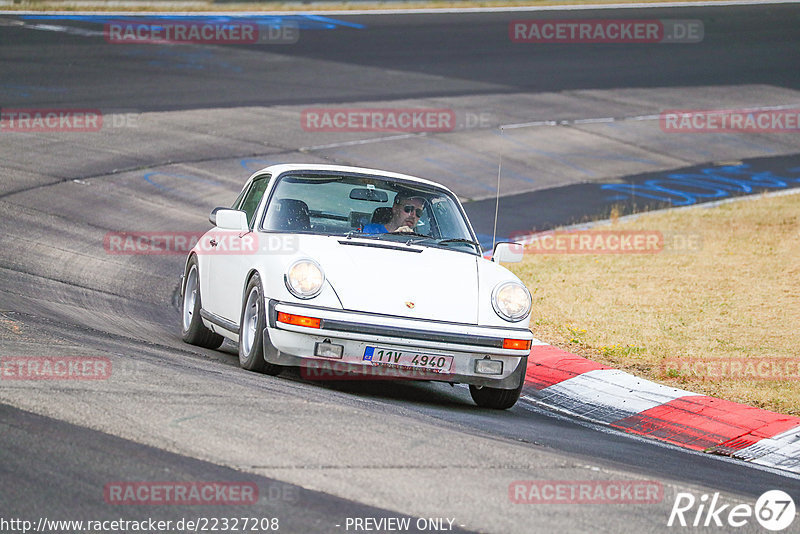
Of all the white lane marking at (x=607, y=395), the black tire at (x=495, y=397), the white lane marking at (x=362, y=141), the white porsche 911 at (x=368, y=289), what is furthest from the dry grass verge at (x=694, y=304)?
the white lane marking at (x=362, y=141)

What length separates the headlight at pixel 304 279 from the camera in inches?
293

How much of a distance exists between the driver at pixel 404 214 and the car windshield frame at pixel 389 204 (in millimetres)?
88

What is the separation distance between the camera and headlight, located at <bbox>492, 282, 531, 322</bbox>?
7.67 meters

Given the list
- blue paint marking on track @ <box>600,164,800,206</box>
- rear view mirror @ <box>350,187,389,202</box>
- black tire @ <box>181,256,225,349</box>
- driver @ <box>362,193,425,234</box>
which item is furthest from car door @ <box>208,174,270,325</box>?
blue paint marking on track @ <box>600,164,800,206</box>

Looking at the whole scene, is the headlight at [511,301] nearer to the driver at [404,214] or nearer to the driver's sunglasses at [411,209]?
the driver at [404,214]

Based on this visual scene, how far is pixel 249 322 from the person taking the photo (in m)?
8.09

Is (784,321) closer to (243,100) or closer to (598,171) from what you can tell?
(598,171)

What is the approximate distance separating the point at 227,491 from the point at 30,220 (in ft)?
31.2

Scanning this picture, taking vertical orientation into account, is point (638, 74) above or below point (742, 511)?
above

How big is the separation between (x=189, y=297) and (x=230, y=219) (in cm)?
165

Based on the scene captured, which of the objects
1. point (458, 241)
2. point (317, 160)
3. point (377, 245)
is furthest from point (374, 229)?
point (317, 160)

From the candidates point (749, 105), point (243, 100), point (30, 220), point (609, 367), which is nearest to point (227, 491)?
point (609, 367)

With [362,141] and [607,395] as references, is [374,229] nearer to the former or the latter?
[607,395]

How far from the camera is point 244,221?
8688 millimetres
